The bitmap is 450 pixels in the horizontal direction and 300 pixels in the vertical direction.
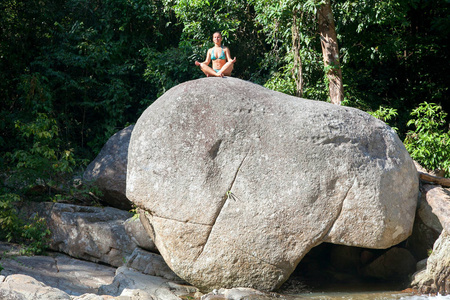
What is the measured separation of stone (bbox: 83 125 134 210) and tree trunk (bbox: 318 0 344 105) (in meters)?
4.27

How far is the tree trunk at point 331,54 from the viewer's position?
1012cm

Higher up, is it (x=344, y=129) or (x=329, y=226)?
(x=344, y=129)

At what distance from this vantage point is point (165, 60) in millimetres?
12570

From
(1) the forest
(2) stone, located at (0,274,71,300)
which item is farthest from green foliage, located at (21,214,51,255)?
(2) stone, located at (0,274,71,300)

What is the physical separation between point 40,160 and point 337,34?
667 cm

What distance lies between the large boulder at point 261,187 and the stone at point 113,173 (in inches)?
117

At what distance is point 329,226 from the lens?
682cm

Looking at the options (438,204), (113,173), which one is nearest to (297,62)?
(113,173)

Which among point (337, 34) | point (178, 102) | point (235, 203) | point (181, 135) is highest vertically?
point (337, 34)

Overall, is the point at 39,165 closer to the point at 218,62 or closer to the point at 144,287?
the point at 144,287

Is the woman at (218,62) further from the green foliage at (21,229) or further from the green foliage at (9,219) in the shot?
the green foliage at (9,219)

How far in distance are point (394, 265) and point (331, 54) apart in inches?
173

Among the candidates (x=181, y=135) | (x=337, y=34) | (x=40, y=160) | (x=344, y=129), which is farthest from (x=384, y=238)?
(x=40, y=160)

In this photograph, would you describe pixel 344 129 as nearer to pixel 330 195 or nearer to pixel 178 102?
pixel 330 195
